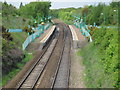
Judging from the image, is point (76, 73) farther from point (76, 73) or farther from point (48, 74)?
point (48, 74)

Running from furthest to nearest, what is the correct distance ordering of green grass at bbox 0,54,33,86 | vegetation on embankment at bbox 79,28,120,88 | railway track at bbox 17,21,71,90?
green grass at bbox 0,54,33,86, railway track at bbox 17,21,71,90, vegetation on embankment at bbox 79,28,120,88

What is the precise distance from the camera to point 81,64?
20984 mm

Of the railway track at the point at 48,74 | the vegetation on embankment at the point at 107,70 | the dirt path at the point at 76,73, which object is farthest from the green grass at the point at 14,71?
the vegetation on embankment at the point at 107,70

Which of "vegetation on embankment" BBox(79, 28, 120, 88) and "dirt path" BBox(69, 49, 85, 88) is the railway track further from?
"vegetation on embankment" BBox(79, 28, 120, 88)

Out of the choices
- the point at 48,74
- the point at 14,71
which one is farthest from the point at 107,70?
the point at 14,71

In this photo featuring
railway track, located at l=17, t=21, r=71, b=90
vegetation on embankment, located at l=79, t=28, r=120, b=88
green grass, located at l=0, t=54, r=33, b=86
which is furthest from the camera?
green grass, located at l=0, t=54, r=33, b=86

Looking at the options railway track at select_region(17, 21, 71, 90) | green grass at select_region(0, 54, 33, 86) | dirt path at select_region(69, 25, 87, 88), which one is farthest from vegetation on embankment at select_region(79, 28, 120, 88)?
green grass at select_region(0, 54, 33, 86)

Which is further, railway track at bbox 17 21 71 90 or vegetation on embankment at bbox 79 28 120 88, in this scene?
railway track at bbox 17 21 71 90

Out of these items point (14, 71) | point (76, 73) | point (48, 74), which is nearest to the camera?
point (48, 74)

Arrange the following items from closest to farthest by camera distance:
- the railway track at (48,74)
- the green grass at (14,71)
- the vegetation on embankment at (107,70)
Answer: the vegetation on embankment at (107,70) → the railway track at (48,74) → the green grass at (14,71)

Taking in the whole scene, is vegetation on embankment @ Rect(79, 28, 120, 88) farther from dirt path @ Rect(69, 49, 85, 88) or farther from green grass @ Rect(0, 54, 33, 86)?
green grass @ Rect(0, 54, 33, 86)

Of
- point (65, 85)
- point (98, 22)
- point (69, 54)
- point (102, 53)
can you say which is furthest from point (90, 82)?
point (98, 22)

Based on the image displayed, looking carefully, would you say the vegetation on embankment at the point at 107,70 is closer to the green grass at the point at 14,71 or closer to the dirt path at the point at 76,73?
the dirt path at the point at 76,73

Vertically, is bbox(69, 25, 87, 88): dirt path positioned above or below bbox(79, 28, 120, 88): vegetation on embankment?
below
